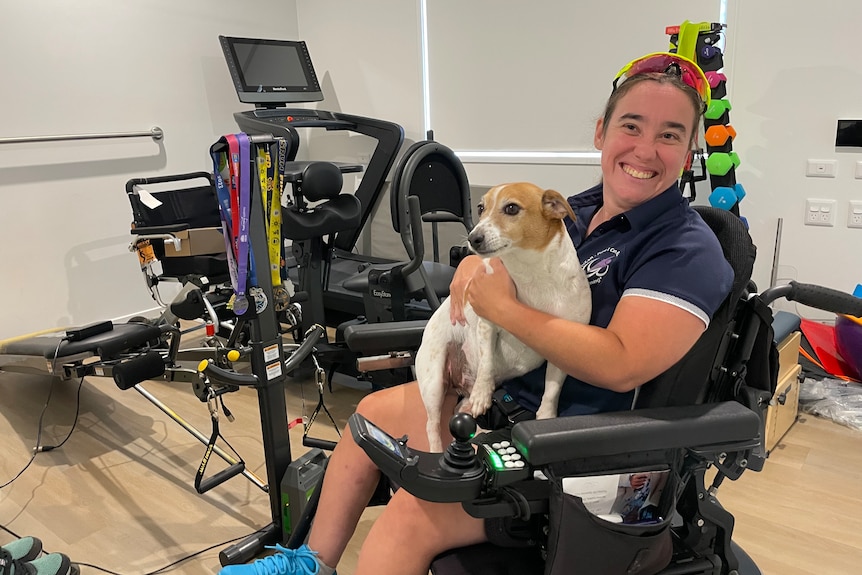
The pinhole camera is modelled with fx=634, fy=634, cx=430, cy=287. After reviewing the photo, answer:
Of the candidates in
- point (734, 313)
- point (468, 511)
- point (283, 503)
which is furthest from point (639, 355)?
point (283, 503)

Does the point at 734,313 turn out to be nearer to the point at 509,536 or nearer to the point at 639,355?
the point at 639,355

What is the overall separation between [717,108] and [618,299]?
189cm

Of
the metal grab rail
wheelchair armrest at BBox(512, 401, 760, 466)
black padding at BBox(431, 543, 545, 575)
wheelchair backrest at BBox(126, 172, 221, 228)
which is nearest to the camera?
wheelchair armrest at BBox(512, 401, 760, 466)

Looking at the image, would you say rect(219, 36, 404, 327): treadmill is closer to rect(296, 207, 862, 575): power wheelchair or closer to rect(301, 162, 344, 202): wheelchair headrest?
rect(301, 162, 344, 202): wheelchair headrest

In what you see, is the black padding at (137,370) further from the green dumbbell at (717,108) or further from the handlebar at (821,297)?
the green dumbbell at (717,108)

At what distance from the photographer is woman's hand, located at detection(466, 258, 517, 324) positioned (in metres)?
1.17

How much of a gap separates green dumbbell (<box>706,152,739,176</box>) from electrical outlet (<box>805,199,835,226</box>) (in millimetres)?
460

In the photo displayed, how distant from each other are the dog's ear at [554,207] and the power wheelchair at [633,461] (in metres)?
0.30

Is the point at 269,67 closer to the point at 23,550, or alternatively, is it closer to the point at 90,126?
the point at 90,126

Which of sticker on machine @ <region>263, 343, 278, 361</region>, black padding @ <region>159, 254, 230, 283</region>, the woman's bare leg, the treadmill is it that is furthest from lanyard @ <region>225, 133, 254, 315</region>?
the treadmill

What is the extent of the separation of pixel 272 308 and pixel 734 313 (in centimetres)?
114

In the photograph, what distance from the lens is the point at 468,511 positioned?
991 mm

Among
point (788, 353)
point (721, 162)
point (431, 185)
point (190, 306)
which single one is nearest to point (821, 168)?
point (721, 162)

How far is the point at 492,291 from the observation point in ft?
3.91
